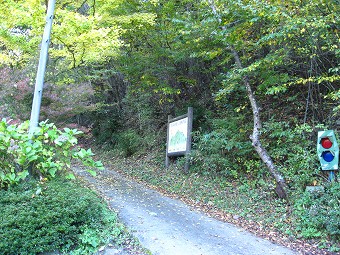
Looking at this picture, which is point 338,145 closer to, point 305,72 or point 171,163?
point 305,72

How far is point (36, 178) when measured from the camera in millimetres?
5387

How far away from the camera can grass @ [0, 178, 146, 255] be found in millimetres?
3939

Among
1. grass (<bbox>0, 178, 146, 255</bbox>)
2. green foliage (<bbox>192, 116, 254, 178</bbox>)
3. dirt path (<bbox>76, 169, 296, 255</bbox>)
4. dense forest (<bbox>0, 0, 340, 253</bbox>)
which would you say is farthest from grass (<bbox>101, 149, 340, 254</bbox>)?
grass (<bbox>0, 178, 146, 255</bbox>)

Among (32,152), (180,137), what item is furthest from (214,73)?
(32,152)

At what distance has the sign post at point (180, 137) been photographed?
9492 mm

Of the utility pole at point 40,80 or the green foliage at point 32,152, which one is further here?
the utility pole at point 40,80

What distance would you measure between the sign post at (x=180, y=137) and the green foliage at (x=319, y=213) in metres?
4.07

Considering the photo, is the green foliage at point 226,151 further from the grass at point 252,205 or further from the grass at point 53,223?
the grass at point 53,223

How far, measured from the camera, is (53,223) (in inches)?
166

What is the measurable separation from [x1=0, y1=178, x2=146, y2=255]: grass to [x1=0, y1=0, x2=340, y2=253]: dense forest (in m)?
3.37

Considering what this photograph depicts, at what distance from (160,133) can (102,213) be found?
8242 millimetres

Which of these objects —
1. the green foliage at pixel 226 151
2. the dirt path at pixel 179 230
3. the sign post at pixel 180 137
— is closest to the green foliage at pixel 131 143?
the sign post at pixel 180 137

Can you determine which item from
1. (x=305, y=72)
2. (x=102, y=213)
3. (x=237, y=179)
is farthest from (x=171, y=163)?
(x=102, y=213)

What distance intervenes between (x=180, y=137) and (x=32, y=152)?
19.3 feet
